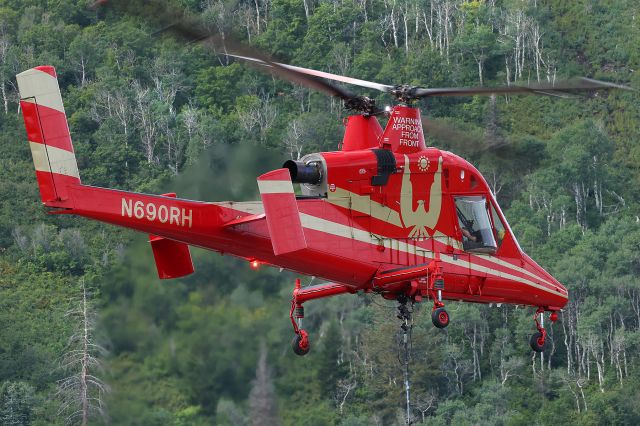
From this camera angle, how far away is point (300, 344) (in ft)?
130

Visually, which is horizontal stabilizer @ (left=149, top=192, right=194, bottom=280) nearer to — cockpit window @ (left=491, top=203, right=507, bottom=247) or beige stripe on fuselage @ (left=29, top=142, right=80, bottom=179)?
beige stripe on fuselage @ (left=29, top=142, right=80, bottom=179)

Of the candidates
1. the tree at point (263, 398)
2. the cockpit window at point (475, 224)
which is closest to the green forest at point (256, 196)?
the tree at point (263, 398)

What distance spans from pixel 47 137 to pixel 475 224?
9095mm

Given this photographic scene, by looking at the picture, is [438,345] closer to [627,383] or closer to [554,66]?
[627,383]

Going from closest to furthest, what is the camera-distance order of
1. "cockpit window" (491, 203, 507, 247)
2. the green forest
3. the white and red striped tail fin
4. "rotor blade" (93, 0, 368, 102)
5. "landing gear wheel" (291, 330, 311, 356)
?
"rotor blade" (93, 0, 368, 102)
the white and red striped tail fin
the green forest
"landing gear wheel" (291, 330, 311, 356)
"cockpit window" (491, 203, 507, 247)

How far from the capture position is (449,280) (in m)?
41.0

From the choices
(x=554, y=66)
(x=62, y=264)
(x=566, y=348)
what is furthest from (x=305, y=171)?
(x=554, y=66)

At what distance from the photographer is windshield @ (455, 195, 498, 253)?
41438 mm

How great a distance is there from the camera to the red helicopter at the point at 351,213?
37.7 metres

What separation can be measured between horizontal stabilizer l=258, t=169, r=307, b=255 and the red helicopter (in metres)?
0.02

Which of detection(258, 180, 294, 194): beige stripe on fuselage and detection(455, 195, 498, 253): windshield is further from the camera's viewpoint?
detection(455, 195, 498, 253): windshield

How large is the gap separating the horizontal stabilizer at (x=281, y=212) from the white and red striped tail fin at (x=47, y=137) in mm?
3411

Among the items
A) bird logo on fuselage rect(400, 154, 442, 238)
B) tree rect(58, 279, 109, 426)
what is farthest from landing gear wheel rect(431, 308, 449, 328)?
tree rect(58, 279, 109, 426)

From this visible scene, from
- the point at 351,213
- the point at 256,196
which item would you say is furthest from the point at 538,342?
the point at 256,196
